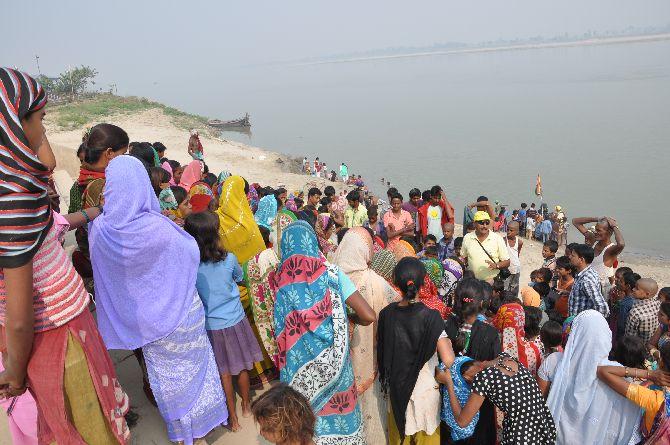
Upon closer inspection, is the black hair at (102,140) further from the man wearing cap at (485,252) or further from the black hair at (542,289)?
the black hair at (542,289)

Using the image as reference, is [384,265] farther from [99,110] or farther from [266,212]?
[99,110]

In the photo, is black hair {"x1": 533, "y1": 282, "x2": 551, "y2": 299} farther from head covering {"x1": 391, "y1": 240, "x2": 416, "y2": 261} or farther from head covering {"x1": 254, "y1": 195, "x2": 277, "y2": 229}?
head covering {"x1": 254, "y1": 195, "x2": 277, "y2": 229}

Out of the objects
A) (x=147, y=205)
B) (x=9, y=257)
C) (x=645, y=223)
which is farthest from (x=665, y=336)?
(x=645, y=223)

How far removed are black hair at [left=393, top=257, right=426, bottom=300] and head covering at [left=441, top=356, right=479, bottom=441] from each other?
1.57ft

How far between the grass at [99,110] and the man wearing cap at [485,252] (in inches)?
942

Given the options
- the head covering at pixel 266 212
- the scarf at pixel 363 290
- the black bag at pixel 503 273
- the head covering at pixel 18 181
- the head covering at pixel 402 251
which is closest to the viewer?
the head covering at pixel 18 181

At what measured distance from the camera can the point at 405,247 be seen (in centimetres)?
468

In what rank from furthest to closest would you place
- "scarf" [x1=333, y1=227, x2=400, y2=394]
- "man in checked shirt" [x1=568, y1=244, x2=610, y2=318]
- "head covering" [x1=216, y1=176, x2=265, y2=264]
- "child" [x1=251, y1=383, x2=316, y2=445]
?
1. "man in checked shirt" [x1=568, y1=244, x2=610, y2=318]
2. "head covering" [x1=216, y1=176, x2=265, y2=264]
3. "scarf" [x1=333, y1=227, x2=400, y2=394]
4. "child" [x1=251, y1=383, x2=316, y2=445]

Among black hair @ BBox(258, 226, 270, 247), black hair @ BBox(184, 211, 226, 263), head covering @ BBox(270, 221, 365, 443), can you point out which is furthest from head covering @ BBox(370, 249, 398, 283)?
black hair @ BBox(184, 211, 226, 263)

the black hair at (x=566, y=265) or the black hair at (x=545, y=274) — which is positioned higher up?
the black hair at (x=566, y=265)

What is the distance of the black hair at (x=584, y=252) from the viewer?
159 inches

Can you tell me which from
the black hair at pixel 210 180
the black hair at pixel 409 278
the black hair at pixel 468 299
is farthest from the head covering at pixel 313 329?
the black hair at pixel 210 180

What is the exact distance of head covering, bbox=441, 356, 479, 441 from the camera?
2678mm

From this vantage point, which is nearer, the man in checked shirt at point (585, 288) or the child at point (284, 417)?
the child at point (284, 417)
